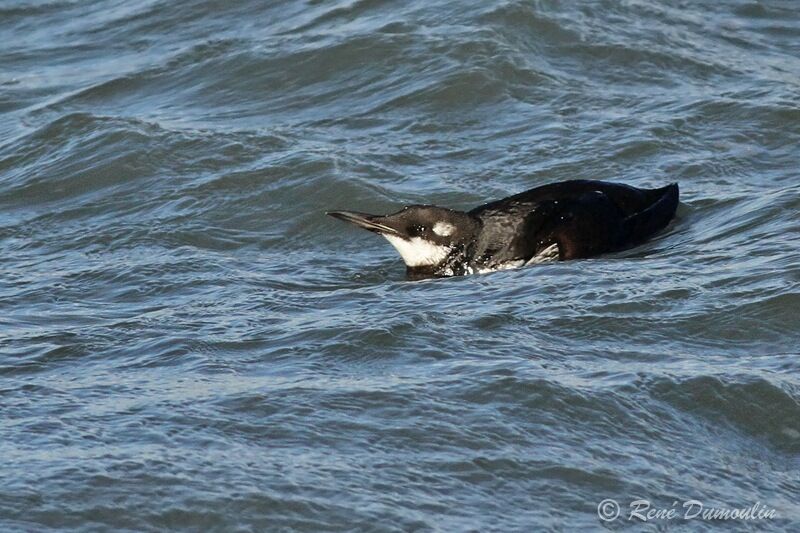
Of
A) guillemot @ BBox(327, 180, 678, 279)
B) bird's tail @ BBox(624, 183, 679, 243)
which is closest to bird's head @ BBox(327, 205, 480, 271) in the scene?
guillemot @ BBox(327, 180, 678, 279)

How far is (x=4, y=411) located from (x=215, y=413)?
0.84 metres

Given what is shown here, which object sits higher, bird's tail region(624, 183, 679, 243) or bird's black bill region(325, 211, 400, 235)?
bird's black bill region(325, 211, 400, 235)

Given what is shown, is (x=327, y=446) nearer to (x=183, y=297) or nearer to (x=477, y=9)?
(x=183, y=297)

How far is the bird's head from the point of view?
8141 millimetres

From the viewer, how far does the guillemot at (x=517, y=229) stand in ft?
26.4

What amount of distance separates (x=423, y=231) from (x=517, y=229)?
501mm

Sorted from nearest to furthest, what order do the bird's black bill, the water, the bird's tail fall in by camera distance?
the water, the bird's black bill, the bird's tail

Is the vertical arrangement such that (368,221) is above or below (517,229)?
above

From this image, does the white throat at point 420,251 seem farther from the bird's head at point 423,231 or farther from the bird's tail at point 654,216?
the bird's tail at point 654,216

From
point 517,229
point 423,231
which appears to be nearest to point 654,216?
point 517,229

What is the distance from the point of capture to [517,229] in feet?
26.5

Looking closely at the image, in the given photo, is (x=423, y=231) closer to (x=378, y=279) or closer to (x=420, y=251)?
(x=420, y=251)

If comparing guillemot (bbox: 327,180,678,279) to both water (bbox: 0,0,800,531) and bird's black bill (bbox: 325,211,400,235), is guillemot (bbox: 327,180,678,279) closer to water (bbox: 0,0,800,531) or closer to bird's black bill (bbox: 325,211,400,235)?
bird's black bill (bbox: 325,211,400,235)

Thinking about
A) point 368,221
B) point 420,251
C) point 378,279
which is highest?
point 368,221
